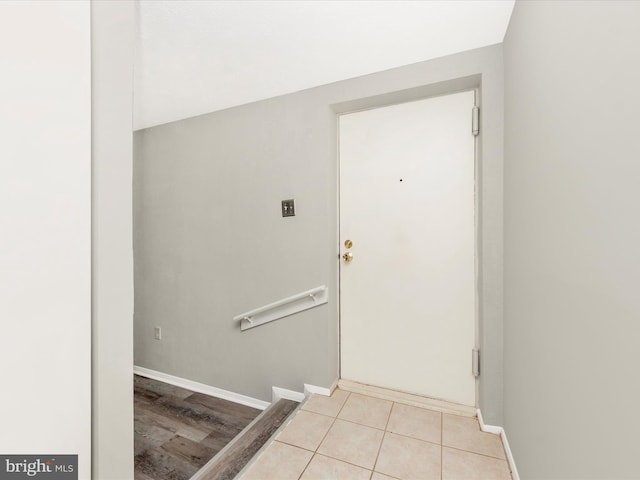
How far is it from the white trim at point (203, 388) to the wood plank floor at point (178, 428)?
0.11 feet

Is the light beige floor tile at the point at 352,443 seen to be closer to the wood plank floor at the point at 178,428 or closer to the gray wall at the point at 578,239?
the gray wall at the point at 578,239

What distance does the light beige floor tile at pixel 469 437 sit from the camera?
4.78 ft

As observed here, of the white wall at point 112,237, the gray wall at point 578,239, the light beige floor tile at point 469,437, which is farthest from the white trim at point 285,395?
the white wall at point 112,237

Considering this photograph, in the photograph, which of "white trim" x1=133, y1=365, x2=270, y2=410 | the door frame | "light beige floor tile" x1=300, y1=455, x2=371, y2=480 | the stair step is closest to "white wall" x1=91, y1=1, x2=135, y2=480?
the stair step

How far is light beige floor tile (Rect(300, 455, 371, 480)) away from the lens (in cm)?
130

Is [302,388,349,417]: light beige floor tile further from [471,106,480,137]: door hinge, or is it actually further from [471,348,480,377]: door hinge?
[471,106,480,137]: door hinge

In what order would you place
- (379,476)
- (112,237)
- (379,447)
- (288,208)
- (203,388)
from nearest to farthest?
1. (112,237)
2. (379,476)
3. (379,447)
4. (288,208)
5. (203,388)

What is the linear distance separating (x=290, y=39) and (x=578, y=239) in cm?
161

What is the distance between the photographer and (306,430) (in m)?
1.61

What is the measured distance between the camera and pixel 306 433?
1.59 metres
